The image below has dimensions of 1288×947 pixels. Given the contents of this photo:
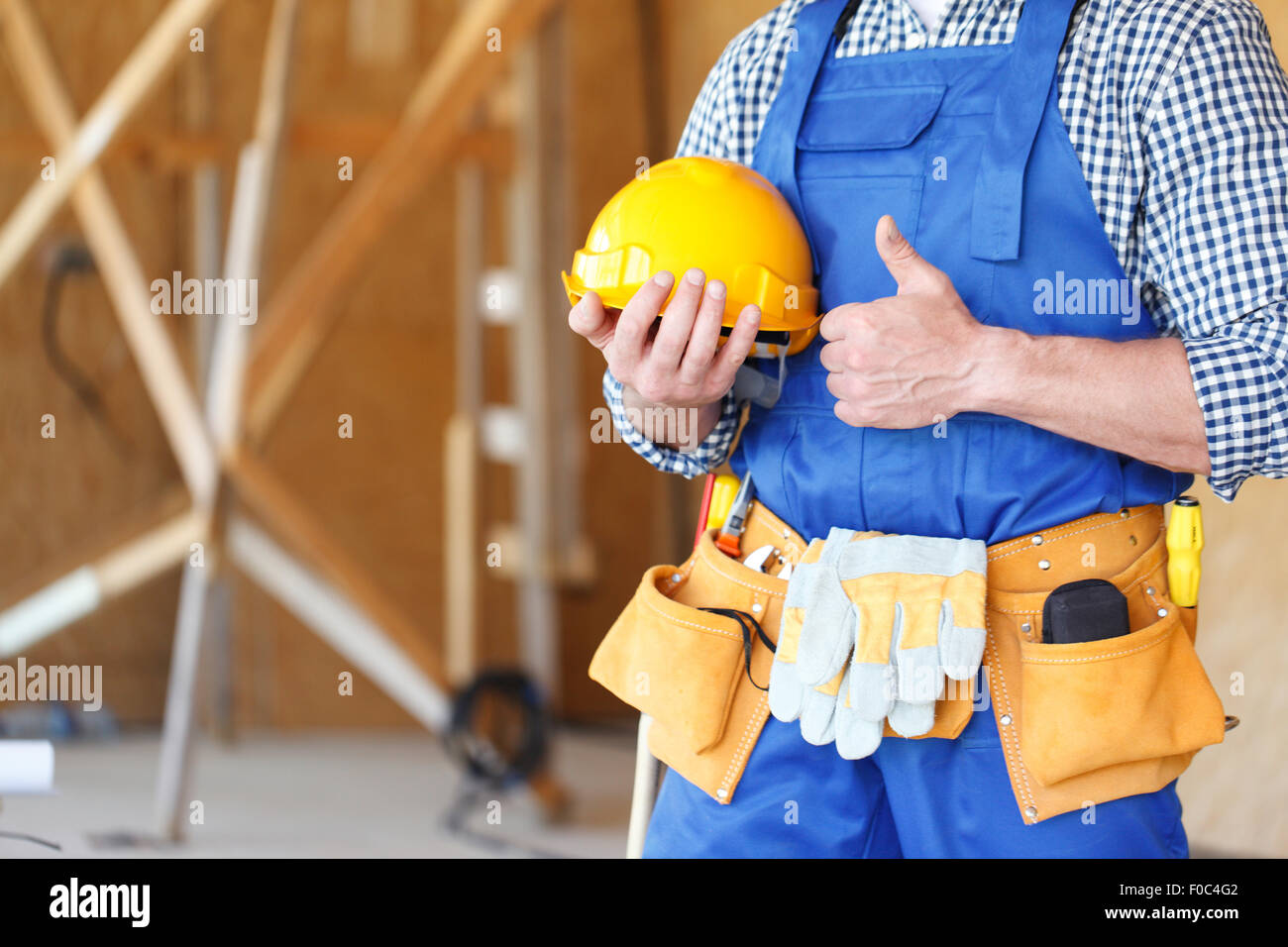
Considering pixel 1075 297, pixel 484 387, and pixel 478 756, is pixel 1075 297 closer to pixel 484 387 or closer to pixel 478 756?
pixel 478 756

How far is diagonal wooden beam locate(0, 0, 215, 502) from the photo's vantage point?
3.35 meters

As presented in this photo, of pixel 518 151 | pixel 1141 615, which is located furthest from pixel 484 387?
pixel 1141 615

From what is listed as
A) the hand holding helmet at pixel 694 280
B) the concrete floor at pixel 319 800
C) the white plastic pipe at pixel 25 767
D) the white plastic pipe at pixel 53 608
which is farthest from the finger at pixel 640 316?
the white plastic pipe at pixel 53 608

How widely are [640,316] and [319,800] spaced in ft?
9.65

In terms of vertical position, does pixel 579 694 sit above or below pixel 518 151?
below

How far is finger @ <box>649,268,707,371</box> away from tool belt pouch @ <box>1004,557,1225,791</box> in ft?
1.36

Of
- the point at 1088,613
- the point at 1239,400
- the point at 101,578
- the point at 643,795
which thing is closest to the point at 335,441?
the point at 101,578

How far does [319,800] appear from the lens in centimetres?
374

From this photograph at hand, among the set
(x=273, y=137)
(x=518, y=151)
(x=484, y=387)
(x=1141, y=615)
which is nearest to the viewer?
(x=1141, y=615)

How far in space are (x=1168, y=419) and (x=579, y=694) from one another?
4201mm

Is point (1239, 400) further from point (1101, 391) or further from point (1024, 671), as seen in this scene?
point (1024, 671)

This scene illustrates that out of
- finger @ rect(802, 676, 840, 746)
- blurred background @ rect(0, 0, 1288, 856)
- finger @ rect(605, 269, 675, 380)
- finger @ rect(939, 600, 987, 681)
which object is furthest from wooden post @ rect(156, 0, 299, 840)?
finger @ rect(939, 600, 987, 681)

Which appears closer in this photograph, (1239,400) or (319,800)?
(1239,400)

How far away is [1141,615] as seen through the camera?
1.19 m
